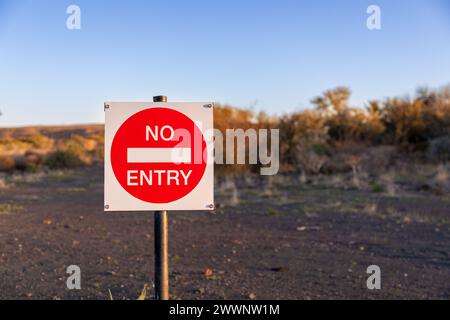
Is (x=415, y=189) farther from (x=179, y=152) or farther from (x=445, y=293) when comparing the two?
(x=179, y=152)

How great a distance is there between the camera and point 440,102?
29.8m

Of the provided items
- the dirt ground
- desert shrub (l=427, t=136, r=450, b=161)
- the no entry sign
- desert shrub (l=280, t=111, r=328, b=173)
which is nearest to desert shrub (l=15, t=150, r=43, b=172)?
desert shrub (l=280, t=111, r=328, b=173)

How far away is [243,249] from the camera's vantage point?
869 centimetres

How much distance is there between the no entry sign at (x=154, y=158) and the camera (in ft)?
8.54

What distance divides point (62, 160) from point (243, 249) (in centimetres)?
2499

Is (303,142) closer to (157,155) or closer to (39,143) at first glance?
(157,155)

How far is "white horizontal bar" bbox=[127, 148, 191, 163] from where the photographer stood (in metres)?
2.60

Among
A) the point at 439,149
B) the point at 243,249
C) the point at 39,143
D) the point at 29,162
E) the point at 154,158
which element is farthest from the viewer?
the point at 39,143

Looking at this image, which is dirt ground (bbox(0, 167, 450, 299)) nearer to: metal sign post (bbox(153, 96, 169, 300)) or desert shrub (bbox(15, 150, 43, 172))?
metal sign post (bbox(153, 96, 169, 300))

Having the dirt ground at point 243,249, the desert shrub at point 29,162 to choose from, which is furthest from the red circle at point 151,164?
the desert shrub at point 29,162

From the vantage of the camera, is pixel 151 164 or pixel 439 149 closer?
pixel 151 164

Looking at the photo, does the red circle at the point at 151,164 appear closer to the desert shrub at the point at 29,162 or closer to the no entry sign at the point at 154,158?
the no entry sign at the point at 154,158

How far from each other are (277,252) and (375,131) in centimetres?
2202

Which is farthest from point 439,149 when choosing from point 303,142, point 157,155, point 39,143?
point 39,143
